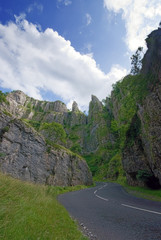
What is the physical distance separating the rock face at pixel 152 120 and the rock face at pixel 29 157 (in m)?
14.4

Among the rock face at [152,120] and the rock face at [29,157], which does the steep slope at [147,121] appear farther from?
the rock face at [29,157]

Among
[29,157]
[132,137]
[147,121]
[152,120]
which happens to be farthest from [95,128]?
[152,120]

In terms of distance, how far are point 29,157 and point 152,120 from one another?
1992 centimetres

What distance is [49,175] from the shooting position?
2569 cm

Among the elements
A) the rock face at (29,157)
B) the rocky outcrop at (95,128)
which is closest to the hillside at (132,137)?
the rock face at (29,157)

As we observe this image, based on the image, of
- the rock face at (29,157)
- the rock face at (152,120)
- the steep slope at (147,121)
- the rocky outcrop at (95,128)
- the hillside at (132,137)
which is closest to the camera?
the rock face at (152,120)

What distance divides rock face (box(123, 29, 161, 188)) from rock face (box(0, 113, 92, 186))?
14.4 m

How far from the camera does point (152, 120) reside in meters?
15.8

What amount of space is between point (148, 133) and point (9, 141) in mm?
20578

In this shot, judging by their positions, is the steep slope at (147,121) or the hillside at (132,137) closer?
the steep slope at (147,121)

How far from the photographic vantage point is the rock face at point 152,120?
1508 cm

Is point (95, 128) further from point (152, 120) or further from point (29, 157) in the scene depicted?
point (152, 120)

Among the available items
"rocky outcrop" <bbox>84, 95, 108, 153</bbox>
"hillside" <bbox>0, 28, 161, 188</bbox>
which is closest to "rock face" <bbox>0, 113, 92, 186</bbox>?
"hillside" <bbox>0, 28, 161, 188</bbox>

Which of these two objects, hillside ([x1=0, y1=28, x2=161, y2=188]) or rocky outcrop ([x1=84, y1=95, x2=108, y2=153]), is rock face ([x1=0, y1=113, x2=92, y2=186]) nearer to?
hillside ([x1=0, y1=28, x2=161, y2=188])
